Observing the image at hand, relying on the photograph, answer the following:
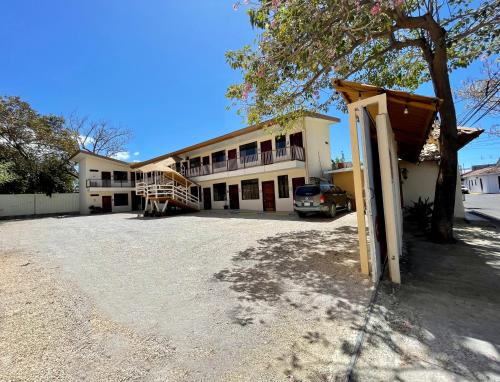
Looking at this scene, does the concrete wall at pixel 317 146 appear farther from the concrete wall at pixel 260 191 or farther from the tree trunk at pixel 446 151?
the tree trunk at pixel 446 151

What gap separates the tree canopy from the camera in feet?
79.9

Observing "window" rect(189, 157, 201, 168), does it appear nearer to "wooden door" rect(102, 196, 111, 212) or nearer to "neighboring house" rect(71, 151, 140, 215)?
"neighboring house" rect(71, 151, 140, 215)

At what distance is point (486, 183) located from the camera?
38875mm

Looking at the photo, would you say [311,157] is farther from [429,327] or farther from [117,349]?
[117,349]

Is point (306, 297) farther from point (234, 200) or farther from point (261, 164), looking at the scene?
point (234, 200)

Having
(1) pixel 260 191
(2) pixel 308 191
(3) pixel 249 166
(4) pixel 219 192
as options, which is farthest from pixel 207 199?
(2) pixel 308 191

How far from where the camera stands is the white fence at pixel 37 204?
2361 centimetres

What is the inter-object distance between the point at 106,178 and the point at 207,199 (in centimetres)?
1306

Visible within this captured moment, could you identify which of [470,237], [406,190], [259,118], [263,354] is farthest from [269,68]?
[406,190]

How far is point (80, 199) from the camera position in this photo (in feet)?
90.3

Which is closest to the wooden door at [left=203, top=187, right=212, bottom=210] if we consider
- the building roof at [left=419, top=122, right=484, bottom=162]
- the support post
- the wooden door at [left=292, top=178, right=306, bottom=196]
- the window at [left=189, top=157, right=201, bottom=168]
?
the window at [left=189, top=157, right=201, bottom=168]

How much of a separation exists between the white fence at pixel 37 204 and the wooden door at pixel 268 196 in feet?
69.5

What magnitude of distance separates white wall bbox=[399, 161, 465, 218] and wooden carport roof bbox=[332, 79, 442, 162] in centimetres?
161

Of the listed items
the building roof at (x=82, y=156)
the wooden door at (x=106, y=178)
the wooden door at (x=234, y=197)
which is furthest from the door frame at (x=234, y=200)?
the building roof at (x=82, y=156)
